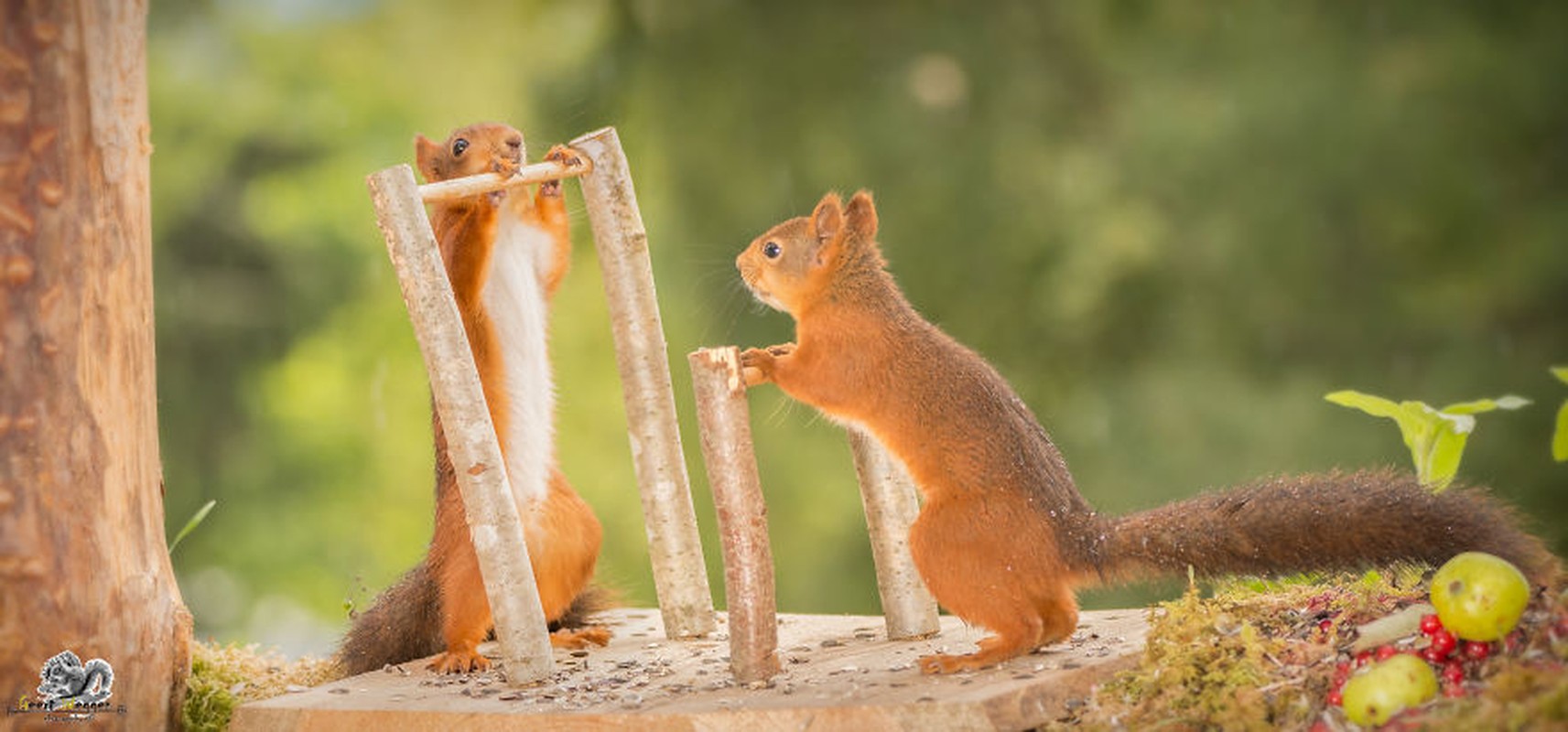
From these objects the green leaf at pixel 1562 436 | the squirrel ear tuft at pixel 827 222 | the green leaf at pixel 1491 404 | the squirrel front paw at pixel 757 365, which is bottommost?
the green leaf at pixel 1562 436

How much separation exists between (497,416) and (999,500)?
1140 millimetres

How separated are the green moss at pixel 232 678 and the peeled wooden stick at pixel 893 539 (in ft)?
4.07

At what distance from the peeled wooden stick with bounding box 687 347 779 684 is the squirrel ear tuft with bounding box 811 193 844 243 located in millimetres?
329

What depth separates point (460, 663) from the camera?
325cm

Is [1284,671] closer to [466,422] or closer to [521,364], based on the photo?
[466,422]

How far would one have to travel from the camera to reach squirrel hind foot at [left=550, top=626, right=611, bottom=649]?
356 centimetres

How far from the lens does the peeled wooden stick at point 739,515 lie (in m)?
2.95

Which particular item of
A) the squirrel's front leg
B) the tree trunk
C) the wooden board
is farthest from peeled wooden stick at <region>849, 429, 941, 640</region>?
the tree trunk

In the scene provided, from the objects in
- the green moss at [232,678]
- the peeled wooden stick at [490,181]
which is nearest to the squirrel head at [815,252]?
the peeled wooden stick at [490,181]

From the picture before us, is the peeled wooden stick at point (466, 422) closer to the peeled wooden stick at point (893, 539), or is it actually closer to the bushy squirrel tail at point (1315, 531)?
the peeled wooden stick at point (893, 539)

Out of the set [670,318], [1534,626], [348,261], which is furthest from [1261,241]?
[348,261]

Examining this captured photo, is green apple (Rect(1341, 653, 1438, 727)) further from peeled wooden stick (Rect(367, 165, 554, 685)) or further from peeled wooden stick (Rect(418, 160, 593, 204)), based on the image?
peeled wooden stick (Rect(418, 160, 593, 204))

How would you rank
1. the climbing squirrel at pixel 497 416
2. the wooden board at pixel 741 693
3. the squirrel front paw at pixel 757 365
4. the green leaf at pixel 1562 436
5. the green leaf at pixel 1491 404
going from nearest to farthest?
the green leaf at pixel 1562 436 < the wooden board at pixel 741 693 < the green leaf at pixel 1491 404 < the squirrel front paw at pixel 757 365 < the climbing squirrel at pixel 497 416

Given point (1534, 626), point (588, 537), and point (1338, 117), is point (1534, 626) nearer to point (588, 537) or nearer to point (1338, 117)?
point (588, 537)
